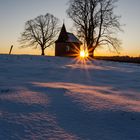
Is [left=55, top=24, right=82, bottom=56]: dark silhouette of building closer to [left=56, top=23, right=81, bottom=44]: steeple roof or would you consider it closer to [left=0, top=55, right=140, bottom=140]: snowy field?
[left=56, top=23, right=81, bottom=44]: steeple roof

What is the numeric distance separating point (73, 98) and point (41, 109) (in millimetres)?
1199

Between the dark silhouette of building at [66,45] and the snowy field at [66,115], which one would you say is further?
the dark silhouette of building at [66,45]

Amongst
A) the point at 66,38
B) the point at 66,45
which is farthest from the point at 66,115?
the point at 66,38

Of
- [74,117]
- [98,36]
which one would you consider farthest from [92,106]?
[98,36]

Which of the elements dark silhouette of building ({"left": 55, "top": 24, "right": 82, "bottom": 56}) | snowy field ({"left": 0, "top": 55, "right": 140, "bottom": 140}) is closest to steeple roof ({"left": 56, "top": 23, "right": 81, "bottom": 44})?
dark silhouette of building ({"left": 55, "top": 24, "right": 82, "bottom": 56})

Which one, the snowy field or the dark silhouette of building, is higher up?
the dark silhouette of building

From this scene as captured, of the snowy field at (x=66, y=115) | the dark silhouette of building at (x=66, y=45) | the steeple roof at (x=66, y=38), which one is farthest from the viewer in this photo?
the steeple roof at (x=66, y=38)

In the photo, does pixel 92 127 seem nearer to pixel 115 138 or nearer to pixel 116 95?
pixel 115 138

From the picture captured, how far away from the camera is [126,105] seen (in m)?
6.77

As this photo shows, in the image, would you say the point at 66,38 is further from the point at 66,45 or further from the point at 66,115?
the point at 66,115

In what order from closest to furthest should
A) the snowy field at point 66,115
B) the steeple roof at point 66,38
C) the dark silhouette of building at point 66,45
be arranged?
the snowy field at point 66,115 < the dark silhouette of building at point 66,45 < the steeple roof at point 66,38

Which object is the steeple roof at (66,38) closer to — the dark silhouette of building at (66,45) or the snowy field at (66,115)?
the dark silhouette of building at (66,45)

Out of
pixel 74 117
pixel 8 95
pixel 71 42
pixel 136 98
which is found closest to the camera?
pixel 74 117

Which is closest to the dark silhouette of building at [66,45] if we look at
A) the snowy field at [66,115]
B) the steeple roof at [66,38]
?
the steeple roof at [66,38]
